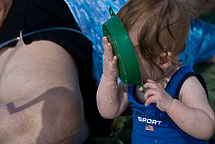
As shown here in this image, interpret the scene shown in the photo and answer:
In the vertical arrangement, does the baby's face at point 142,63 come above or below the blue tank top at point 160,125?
above

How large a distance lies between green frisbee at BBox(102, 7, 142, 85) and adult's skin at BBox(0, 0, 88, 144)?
0.32 metres

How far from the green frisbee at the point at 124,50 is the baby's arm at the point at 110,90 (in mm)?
52

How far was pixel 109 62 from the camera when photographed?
0.91 meters

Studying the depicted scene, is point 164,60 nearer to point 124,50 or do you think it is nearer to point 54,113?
point 124,50

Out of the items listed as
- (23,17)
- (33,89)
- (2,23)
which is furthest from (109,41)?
(2,23)

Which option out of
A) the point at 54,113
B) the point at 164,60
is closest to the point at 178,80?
the point at 164,60

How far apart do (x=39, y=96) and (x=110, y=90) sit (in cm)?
29

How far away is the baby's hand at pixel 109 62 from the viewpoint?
88cm

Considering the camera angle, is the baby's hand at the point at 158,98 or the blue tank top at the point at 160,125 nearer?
the baby's hand at the point at 158,98

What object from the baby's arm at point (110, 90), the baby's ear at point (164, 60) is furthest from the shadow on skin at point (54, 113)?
the baby's ear at point (164, 60)

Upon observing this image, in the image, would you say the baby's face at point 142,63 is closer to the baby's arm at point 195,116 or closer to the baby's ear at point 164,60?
the baby's ear at point 164,60

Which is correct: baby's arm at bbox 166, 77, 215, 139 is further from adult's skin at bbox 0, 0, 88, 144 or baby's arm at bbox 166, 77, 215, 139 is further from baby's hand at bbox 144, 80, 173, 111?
adult's skin at bbox 0, 0, 88, 144

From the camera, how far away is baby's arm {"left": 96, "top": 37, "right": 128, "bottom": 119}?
90cm

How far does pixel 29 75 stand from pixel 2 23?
0.46 metres
